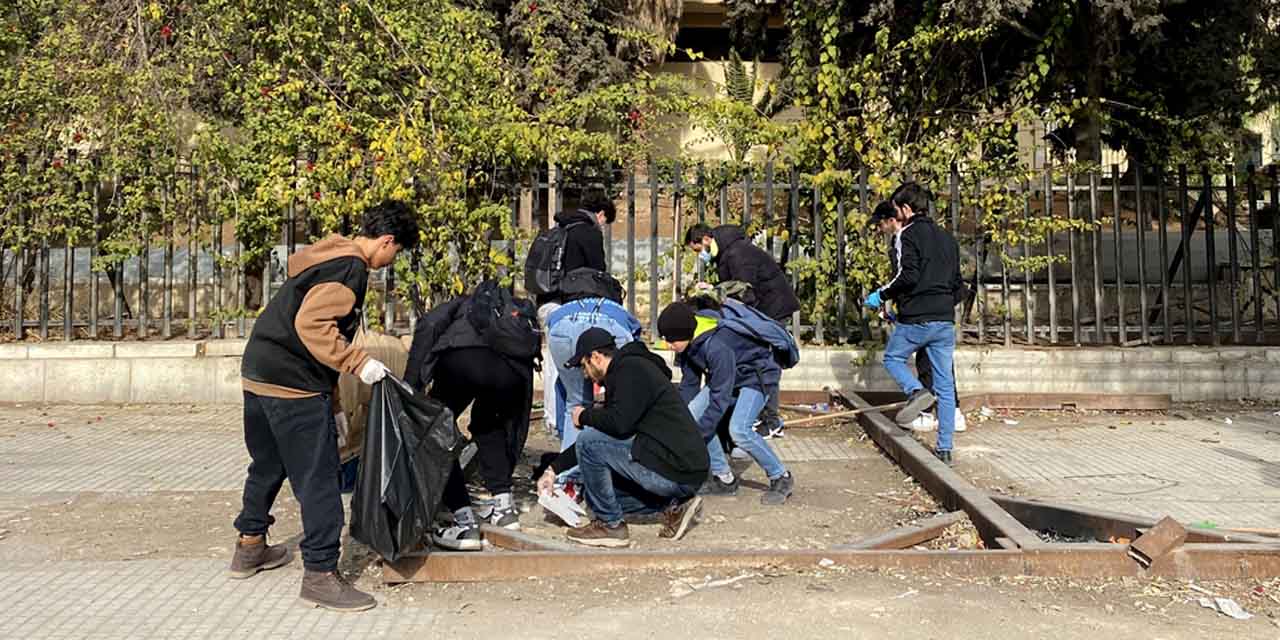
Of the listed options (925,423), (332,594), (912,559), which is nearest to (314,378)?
(332,594)

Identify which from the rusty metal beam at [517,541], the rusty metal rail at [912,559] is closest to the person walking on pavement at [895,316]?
the rusty metal rail at [912,559]

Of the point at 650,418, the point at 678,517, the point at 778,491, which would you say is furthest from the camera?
the point at 778,491

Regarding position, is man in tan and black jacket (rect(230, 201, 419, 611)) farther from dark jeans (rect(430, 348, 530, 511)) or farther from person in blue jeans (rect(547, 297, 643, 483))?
person in blue jeans (rect(547, 297, 643, 483))

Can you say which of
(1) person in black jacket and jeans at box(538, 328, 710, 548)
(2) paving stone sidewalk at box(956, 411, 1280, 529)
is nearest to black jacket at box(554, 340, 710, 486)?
(1) person in black jacket and jeans at box(538, 328, 710, 548)

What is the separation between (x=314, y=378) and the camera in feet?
15.2

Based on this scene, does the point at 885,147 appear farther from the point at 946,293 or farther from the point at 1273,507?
the point at 1273,507

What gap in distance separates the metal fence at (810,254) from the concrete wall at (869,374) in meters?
0.35

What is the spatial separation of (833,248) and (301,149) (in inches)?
209

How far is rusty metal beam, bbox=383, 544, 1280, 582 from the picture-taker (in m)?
4.80

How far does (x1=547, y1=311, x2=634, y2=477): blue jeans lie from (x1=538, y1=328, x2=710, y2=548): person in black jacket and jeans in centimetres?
60

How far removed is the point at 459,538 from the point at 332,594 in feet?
2.71

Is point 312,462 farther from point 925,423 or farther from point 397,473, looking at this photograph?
point 925,423

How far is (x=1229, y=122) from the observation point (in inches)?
511

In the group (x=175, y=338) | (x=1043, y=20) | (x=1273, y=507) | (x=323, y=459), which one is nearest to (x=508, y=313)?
(x=323, y=459)
